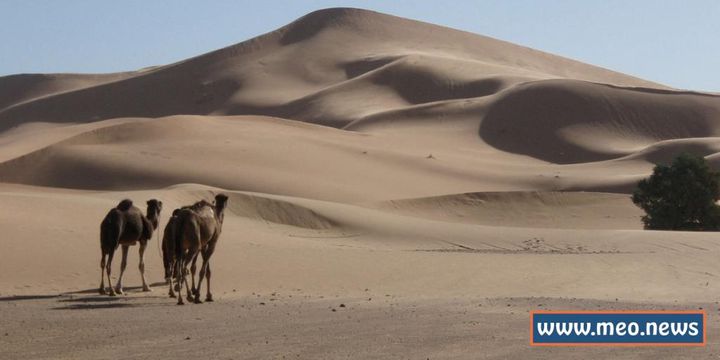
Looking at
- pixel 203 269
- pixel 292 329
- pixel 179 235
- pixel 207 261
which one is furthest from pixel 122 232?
pixel 292 329

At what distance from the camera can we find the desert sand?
11969 mm

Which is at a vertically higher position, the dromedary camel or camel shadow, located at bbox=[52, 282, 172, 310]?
the dromedary camel

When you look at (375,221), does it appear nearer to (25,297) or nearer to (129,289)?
(129,289)

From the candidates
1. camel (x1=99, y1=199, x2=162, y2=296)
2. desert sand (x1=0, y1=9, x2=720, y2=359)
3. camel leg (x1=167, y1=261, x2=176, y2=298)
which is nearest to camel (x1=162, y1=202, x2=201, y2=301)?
camel leg (x1=167, y1=261, x2=176, y2=298)

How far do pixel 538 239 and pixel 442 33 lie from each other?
117 metres

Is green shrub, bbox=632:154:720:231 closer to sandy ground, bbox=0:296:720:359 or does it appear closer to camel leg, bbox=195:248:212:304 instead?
sandy ground, bbox=0:296:720:359

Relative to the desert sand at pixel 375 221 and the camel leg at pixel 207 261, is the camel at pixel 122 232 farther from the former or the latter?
the camel leg at pixel 207 261

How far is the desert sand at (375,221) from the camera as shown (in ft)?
39.3

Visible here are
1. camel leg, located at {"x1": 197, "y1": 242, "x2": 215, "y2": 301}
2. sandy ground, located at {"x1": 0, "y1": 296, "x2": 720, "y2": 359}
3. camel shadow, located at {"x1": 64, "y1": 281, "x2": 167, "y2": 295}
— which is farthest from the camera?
camel shadow, located at {"x1": 64, "y1": 281, "x2": 167, "y2": 295}

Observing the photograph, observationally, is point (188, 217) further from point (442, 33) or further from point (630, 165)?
point (442, 33)

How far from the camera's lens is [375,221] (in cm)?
2761

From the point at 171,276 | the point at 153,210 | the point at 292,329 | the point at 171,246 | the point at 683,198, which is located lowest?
the point at 292,329

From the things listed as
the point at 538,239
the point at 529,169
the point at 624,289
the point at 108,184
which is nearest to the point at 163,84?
the point at 529,169

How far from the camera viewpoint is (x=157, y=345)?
10.9 meters
